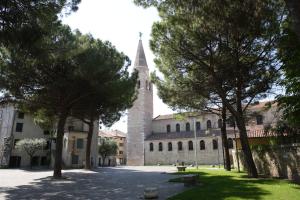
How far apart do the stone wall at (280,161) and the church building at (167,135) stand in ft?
90.2

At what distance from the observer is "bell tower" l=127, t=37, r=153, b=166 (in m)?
56.7

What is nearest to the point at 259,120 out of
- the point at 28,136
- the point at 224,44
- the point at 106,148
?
the point at 106,148

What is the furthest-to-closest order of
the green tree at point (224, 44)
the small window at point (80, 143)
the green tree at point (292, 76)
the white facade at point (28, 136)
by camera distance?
the small window at point (80, 143)
the white facade at point (28, 136)
the green tree at point (224, 44)
the green tree at point (292, 76)

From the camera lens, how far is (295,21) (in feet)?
22.2

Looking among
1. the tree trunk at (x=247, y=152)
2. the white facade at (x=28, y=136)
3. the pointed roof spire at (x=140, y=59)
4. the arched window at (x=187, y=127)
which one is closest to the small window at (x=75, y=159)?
the white facade at (x=28, y=136)

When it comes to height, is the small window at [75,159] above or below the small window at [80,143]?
below

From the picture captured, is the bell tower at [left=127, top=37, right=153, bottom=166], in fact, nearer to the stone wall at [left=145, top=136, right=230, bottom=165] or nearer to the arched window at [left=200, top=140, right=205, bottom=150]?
the stone wall at [left=145, top=136, right=230, bottom=165]

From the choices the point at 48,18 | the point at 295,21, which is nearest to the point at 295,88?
the point at 295,21

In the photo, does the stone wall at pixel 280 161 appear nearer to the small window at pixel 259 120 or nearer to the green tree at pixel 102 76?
the green tree at pixel 102 76

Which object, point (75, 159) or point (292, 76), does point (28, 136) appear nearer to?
point (75, 159)

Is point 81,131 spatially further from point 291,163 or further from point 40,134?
point 291,163

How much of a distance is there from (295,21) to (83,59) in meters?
15.4

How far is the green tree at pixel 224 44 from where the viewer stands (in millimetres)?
14211

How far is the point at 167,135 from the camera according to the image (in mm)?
55469
